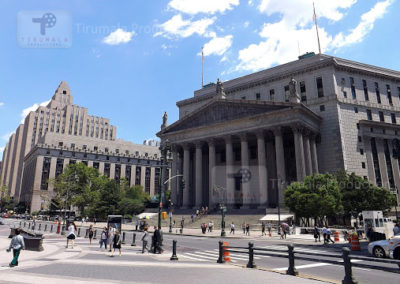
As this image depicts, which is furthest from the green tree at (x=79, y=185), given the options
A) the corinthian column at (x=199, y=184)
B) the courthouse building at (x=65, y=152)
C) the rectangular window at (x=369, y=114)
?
the rectangular window at (x=369, y=114)

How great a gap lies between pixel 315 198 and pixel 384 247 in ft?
62.0

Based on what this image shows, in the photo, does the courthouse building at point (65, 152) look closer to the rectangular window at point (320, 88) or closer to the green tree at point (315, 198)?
the green tree at point (315, 198)

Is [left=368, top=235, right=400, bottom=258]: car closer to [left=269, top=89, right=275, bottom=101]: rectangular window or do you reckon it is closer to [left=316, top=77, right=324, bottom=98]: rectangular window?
[left=316, top=77, right=324, bottom=98]: rectangular window

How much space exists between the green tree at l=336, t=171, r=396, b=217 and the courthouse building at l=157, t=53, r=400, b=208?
23.6ft

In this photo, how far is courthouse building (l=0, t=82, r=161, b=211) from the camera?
98625 millimetres

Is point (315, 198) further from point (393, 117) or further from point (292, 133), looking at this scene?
point (393, 117)

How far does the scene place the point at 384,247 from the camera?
16.4 m

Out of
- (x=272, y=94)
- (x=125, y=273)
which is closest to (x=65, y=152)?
(x=272, y=94)

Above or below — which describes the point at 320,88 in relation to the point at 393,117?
above

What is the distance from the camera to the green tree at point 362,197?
129ft

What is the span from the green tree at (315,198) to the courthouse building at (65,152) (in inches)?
2704

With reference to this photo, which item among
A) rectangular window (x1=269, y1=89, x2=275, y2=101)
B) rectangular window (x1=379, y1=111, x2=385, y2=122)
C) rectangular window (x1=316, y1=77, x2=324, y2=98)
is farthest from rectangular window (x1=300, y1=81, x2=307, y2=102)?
rectangular window (x1=379, y1=111, x2=385, y2=122)

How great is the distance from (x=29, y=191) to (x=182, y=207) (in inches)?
2839

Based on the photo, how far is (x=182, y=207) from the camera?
56.2 metres
